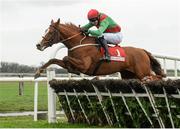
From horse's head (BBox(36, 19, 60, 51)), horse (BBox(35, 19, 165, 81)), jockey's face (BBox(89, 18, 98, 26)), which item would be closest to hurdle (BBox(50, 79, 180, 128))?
horse (BBox(35, 19, 165, 81))

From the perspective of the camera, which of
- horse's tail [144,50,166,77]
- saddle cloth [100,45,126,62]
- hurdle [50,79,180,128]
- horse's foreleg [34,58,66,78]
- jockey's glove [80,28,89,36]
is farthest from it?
horse's tail [144,50,166,77]

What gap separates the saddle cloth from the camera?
9.37 meters

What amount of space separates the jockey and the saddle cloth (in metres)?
0.09

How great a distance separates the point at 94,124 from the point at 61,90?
1124 millimetres

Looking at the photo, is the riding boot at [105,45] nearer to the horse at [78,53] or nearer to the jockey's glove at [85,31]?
the horse at [78,53]

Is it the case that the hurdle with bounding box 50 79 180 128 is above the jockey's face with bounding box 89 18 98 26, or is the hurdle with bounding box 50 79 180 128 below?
below

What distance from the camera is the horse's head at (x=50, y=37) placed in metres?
9.16

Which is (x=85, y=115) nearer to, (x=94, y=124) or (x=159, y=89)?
(x=94, y=124)

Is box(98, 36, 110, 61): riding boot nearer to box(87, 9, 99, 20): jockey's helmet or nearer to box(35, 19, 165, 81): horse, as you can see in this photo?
box(35, 19, 165, 81): horse

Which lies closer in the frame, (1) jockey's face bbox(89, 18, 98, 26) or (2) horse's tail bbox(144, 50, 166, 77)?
(1) jockey's face bbox(89, 18, 98, 26)

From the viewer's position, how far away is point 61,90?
9.80 metres

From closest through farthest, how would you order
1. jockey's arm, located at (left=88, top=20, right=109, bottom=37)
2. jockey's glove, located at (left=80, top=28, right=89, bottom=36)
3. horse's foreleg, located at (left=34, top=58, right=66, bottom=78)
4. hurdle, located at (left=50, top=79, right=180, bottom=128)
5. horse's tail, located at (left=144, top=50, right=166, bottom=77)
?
hurdle, located at (left=50, top=79, right=180, bottom=128) → horse's foreleg, located at (left=34, top=58, right=66, bottom=78) → jockey's arm, located at (left=88, top=20, right=109, bottom=37) → jockey's glove, located at (left=80, top=28, right=89, bottom=36) → horse's tail, located at (left=144, top=50, right=166, bottom=77)

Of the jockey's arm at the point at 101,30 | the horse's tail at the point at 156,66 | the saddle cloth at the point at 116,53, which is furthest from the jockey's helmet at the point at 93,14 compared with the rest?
the horse's tail at the point at 156,66

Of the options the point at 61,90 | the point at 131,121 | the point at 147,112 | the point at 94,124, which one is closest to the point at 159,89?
the point at 147,112
